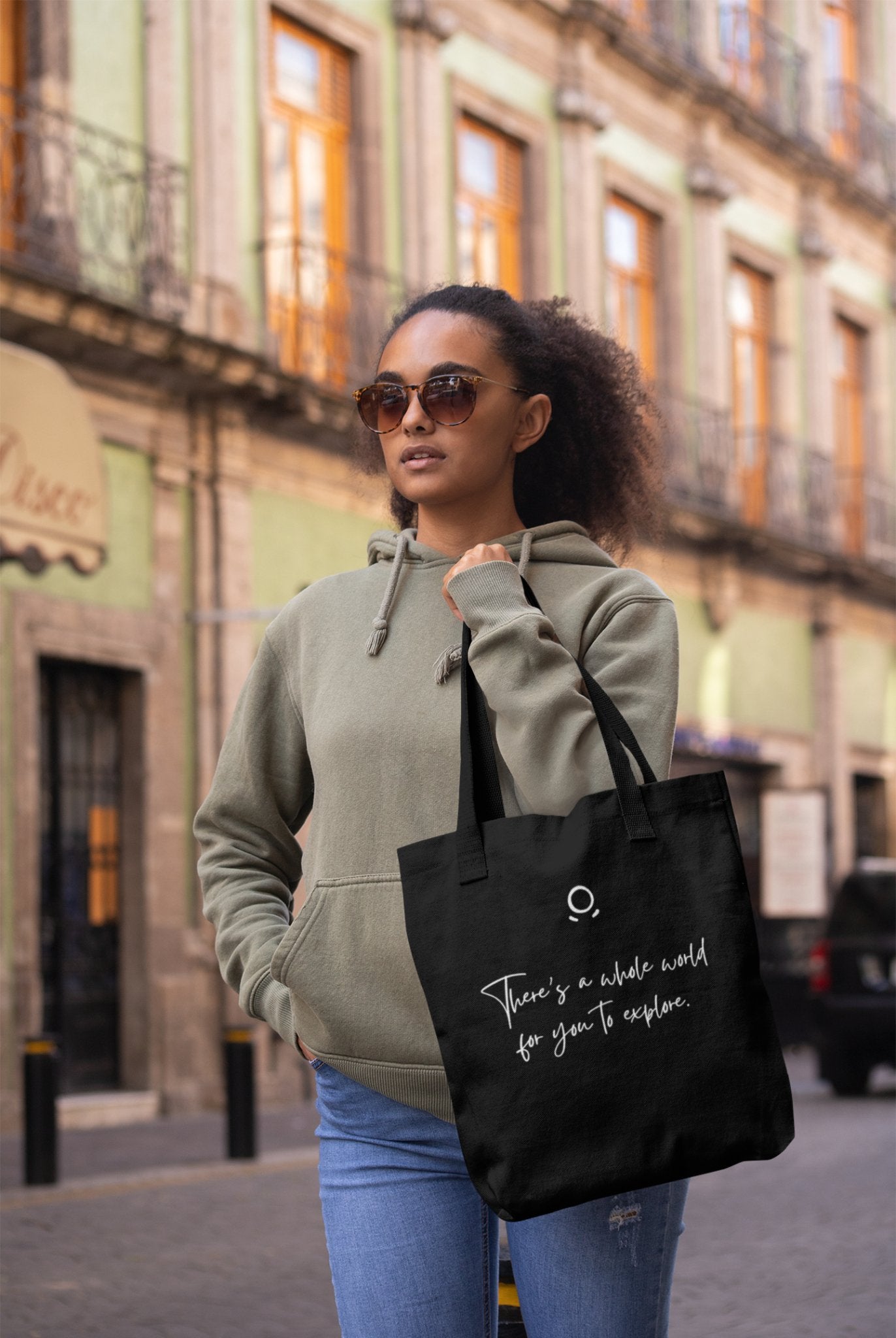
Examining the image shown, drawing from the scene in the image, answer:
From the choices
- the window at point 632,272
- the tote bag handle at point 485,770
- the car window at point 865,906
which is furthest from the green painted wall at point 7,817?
the tote bag handle at point 485,770

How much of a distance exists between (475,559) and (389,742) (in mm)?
259

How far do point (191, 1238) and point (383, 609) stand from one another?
5.98 m

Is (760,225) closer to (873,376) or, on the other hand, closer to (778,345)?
(778,345)

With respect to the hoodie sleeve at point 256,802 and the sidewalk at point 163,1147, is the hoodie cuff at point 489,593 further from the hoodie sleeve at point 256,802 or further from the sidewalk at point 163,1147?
the sidewalk at point 163,1147

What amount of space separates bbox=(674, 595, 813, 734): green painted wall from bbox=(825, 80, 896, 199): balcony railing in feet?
20.7

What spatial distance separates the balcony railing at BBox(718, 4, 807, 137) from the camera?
79.6ft

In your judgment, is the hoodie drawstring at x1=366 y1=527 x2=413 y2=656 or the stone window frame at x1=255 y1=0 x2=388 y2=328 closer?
the hoodie drawstring at x1=366 y1=527 x2=413 y2=656

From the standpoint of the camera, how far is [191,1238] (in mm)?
8234

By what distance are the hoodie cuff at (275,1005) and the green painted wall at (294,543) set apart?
1304 centimetres

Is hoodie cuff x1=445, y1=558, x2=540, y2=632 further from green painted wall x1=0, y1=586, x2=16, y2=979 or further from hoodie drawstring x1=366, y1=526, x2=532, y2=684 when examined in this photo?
green painted wall x1=0, y1=586, x2=16, y2=979

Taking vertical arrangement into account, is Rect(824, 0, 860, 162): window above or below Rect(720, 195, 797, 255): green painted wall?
above

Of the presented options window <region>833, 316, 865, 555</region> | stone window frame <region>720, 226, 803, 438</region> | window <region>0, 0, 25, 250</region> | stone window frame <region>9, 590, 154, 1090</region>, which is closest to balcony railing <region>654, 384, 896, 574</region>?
window <region>833, 316, 865, 555</region>

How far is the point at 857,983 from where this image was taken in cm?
1588

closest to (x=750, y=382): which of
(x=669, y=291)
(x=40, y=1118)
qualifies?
(x=669, y=291)
